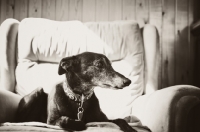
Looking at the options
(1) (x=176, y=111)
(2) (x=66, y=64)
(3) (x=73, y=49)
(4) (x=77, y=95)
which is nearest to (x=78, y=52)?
(3) (x=73, y=49)

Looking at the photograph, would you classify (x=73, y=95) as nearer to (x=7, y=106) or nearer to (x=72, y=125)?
(x=72, y=125)

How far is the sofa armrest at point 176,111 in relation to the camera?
91cm

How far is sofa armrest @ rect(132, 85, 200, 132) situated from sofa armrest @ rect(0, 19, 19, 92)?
3.58 ft

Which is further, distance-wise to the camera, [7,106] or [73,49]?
[73,49]

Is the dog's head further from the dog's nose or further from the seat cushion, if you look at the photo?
the seat cushion

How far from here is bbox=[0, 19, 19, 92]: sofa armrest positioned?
1.56 metres

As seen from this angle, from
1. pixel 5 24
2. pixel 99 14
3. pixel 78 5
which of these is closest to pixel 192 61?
pixel 99 14

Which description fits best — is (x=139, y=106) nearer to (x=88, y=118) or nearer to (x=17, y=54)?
(x=88, y=118)

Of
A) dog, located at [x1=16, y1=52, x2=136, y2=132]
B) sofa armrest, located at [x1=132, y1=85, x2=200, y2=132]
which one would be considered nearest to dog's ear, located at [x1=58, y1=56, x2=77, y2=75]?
dog, located at [x1=16, y1=52, x2=136, y2=132]

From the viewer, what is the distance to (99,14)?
199 cm

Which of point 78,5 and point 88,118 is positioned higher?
point 78,5

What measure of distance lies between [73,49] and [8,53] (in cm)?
52

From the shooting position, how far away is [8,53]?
1.62 m

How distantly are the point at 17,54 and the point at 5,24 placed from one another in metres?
0.26
